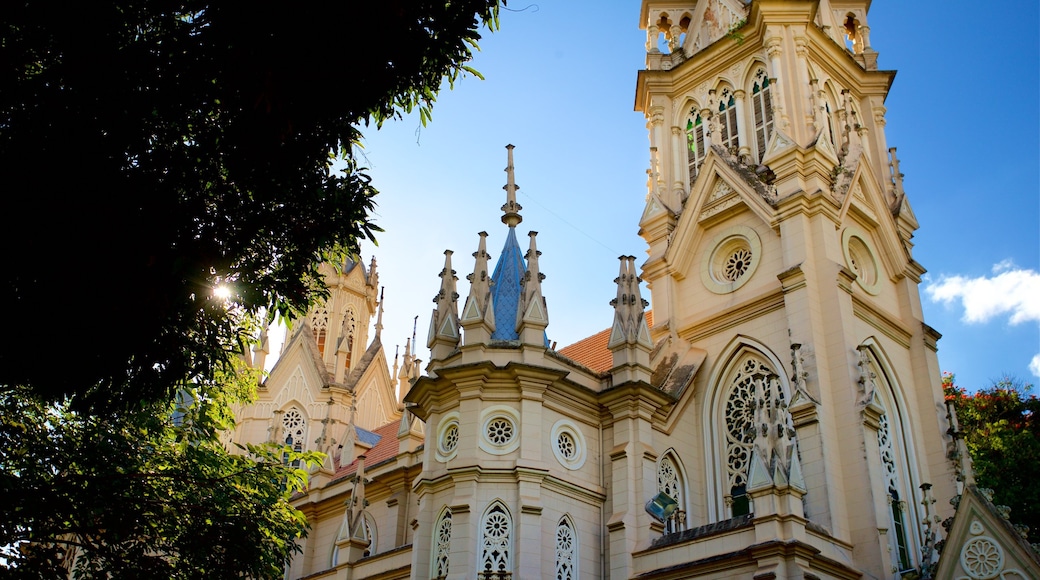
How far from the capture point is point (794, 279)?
2114cm

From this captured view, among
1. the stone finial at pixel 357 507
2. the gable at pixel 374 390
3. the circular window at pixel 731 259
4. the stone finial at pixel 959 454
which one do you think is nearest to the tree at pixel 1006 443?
the stone finial at pixel 959 454

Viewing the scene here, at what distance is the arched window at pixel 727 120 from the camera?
26266 millimetres

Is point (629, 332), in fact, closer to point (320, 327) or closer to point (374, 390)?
point (374, 390)

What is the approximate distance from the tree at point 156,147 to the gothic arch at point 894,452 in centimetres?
1321

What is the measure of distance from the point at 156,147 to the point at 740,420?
1547cm

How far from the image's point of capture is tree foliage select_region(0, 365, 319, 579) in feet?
36.0

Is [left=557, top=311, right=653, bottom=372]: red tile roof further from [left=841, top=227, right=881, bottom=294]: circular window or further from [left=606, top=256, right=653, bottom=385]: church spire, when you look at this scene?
[left=841, top=227, right=881, bottom=294]: circular window

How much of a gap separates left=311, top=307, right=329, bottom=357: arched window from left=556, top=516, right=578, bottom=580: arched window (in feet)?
83.1

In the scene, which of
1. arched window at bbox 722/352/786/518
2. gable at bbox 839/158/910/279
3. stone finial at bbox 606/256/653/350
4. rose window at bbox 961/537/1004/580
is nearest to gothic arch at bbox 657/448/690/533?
arched window at bbox 722/352/786/518

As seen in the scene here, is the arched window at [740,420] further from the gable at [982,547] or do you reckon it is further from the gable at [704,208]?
the gable at [982,547]

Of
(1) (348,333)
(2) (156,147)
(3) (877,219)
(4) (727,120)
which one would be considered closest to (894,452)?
(3) (877,219)

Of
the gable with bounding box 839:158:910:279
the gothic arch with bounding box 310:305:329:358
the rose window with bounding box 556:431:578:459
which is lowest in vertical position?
the rose window with bounding box 556:431:578:459

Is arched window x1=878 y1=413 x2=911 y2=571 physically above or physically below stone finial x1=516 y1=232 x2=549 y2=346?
below

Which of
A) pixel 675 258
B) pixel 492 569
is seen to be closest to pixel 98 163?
pixel 492 569
